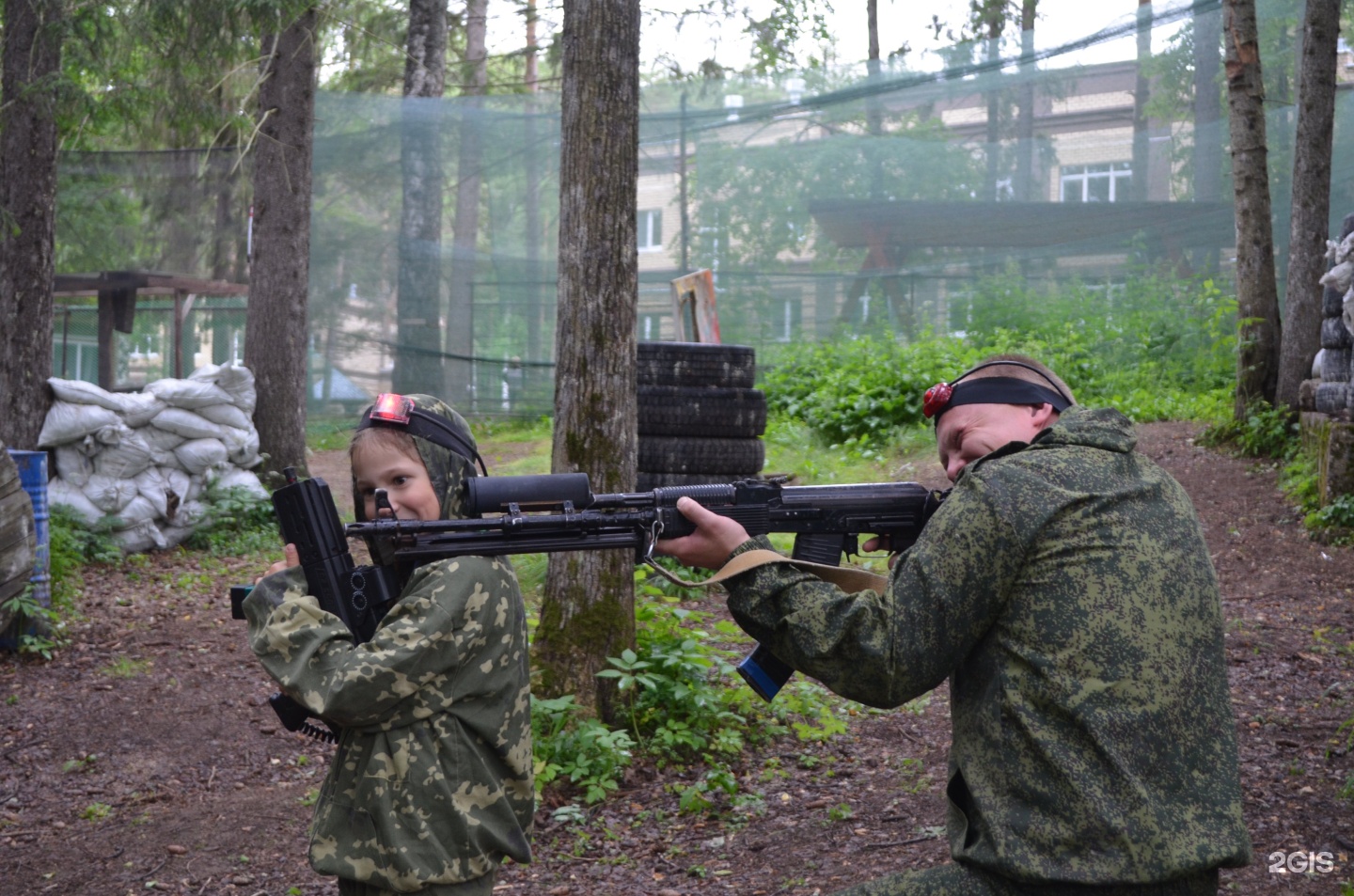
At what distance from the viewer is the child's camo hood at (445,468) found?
8.70ft

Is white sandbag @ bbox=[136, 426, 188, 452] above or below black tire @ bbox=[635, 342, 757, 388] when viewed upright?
below

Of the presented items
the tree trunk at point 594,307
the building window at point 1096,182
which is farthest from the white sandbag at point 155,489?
the building window at point 1096,182

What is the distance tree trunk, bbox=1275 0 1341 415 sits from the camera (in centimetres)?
1070

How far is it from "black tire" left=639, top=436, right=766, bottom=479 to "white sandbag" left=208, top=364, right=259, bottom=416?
444 cm

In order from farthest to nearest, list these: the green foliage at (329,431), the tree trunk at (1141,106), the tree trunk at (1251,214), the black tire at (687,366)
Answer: the green foliage at (329,431), the tree trunk at (1141,106), the tree trunk at (1251,214), the black tire at (687,366)

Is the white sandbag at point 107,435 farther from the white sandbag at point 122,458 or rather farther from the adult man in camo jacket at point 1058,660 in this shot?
the adult man in camo jacket at point 1058,660

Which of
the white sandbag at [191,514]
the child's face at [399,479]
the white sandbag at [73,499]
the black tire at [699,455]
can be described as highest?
the child's face at [399,479]

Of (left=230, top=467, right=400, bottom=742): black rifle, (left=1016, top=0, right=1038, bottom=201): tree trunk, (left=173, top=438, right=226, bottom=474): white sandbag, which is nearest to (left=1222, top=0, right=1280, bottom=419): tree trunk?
(left=1016, top=0, right=1038, bottom=201): tree trunk

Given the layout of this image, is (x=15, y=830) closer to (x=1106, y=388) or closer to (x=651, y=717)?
(x=651, y=717)

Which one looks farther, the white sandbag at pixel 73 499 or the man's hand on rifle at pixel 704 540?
the white sandbag at pixel 73 499

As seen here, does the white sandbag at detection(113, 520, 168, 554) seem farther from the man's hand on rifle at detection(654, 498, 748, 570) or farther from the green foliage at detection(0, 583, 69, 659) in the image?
the man's hand on rifle at detection(654, 498, 748, 570)

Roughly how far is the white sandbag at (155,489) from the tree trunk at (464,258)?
700 centimetres

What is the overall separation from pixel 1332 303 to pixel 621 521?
29.5ft

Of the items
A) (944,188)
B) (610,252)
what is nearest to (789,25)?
(944,188)
